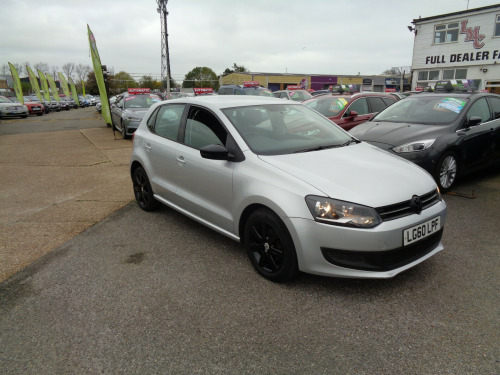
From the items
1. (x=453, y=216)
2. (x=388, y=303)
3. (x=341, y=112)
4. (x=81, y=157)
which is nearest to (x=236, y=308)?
(x=388, y=303)

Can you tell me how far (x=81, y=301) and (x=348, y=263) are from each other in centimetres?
215

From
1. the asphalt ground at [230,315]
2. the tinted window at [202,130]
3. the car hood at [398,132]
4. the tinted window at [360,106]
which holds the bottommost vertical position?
the asphalt ground at [230,315]

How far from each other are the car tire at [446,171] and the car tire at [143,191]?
4.04m

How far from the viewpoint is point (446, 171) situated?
550 cm

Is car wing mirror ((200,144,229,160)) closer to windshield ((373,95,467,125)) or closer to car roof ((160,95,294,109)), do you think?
car roof ((160,95,294,109))

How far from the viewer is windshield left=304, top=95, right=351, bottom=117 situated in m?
8.58

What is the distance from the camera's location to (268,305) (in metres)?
2.82

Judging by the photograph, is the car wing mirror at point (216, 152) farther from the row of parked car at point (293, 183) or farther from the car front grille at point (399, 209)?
the car front grille at point (399, 209)

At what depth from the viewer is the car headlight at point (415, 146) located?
17.4ft

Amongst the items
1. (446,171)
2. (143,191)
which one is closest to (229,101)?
(143,191)

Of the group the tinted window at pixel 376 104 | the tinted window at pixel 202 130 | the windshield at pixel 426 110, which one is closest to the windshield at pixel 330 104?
the tinted window at pixel 376 104

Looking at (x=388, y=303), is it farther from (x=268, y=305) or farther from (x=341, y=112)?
(x=341, y=112)

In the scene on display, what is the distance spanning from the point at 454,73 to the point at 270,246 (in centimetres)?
2691

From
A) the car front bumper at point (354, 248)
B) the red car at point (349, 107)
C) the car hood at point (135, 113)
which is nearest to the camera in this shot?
the car front bumper at point (354, 248)
